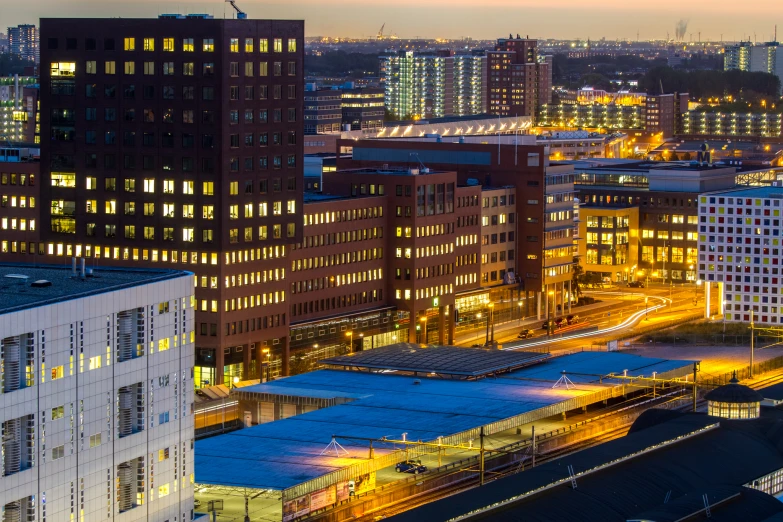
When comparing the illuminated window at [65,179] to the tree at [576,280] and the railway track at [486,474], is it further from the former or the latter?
the tree at [576,280]

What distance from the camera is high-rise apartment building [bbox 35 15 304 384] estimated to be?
139250mm

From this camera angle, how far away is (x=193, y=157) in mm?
140000

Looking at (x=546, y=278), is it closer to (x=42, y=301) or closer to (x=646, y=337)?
(x=646, y=337)

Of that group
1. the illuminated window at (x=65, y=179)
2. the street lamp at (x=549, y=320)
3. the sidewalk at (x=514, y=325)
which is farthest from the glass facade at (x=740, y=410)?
the illuminated window at (x=65, y=179)

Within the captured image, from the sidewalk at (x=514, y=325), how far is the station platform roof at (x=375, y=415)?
2567cm

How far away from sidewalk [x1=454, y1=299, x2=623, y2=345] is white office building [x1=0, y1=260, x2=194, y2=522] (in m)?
79.8

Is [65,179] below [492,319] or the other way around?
the other way around

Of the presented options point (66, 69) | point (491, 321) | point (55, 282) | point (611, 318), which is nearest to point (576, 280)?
point (611, 318)

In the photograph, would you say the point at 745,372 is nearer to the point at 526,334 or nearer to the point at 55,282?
the point at 526,334

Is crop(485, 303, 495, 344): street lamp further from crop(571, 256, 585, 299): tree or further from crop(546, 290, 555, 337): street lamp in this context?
crop(571, 256, 585, 299): tree

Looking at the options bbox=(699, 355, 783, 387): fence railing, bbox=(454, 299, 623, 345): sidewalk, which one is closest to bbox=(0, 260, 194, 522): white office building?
bbox=(699, 355, 783, 387): fence railing

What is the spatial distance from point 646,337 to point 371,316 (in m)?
23.8

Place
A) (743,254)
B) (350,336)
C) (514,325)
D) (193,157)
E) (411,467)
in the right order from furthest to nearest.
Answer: (743,254) → (514,325) → (350,336) → (193,157) → (411,467)

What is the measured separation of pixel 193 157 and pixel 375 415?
3400cm
